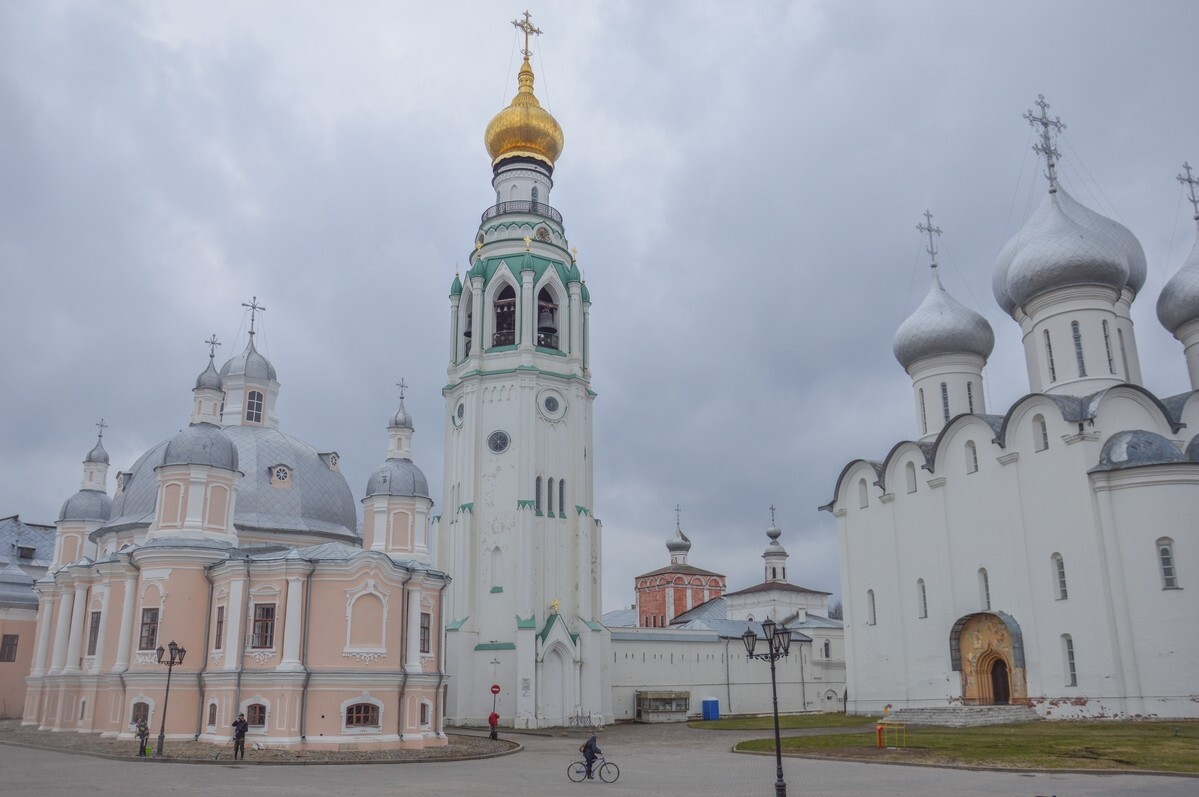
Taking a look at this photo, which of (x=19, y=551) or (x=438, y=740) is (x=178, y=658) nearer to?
(x=438, y=740)

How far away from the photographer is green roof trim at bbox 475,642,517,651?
36.0m

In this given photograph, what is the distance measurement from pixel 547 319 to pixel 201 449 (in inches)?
687

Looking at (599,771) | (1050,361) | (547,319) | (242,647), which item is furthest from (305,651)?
(1050,361)

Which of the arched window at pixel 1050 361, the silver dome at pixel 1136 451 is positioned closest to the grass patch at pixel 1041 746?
the silver dome at pixel 1136 451

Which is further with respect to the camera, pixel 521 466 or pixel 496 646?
pixel 521 466

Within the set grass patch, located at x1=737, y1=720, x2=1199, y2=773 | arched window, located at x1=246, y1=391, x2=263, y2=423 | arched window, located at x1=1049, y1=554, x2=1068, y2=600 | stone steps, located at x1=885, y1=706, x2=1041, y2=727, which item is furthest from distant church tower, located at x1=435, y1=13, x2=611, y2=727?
arched window, located at x1=1049, y1=554, x2=1068, y2=600

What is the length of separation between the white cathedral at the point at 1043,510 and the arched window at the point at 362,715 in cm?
1730

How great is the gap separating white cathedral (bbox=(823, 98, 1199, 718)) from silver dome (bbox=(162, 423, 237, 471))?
2256 cm

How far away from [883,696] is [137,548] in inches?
972

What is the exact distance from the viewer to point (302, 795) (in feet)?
47.0

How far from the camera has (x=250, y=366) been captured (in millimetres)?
37531

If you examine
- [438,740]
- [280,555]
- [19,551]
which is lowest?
[438,740]

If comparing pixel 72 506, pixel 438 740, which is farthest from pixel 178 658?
pixel 72 506

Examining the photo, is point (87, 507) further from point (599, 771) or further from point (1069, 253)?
point (1069, 253)
